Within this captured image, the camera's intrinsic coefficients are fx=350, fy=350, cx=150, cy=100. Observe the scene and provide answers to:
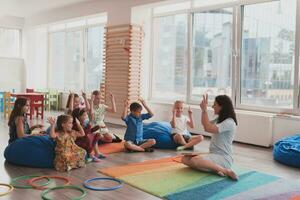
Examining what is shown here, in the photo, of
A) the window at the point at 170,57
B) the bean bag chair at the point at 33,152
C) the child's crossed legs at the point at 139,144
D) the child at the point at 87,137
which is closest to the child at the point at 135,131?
the child's crossed legs at the point at 139,144

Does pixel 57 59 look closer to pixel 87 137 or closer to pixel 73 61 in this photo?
pixel 73 61

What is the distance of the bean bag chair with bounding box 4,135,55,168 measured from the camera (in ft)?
13.7

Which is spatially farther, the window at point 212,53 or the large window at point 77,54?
the large window at point 77,54

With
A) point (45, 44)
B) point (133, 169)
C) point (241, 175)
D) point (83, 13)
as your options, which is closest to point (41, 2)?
point (83, 13)

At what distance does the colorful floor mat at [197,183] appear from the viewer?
3.31 metres

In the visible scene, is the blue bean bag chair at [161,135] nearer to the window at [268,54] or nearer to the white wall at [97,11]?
the window at [268,54]

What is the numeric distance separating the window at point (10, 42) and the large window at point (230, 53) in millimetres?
5822

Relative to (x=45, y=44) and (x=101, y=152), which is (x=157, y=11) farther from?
(x=45, y=44)

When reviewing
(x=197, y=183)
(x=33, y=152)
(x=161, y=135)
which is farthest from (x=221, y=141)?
(x=33, y=152)

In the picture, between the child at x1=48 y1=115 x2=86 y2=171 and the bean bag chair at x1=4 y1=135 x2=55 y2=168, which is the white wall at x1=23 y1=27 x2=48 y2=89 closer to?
the bean bag chair at x1=4 y1=135 x2=55 y2=168

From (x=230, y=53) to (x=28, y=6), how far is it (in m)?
6.00

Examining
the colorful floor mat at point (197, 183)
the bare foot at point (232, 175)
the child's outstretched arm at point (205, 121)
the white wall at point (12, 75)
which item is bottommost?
the colorful floor mat at point (197, 183)

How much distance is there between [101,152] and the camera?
5062 millimetres

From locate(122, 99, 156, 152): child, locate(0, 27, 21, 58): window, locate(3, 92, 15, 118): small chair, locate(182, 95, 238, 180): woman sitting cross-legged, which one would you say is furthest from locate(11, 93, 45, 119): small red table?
locate(182, 95, 238, 180): woman sitting cross-legged
